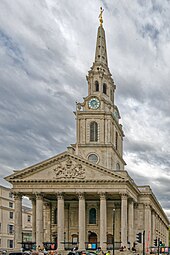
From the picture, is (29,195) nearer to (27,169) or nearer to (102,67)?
(27,169)

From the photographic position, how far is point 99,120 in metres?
95.5

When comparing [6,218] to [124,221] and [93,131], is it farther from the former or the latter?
[124,221]

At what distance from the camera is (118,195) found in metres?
80.7

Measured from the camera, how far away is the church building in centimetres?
7694

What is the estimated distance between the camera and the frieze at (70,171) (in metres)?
77.8

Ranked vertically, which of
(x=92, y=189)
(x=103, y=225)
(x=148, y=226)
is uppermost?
(x=92, y=189)

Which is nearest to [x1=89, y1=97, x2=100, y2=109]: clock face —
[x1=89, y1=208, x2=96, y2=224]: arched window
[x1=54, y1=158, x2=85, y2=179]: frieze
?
[x1=89, y1=208, x2=96, y2=224]: arched window

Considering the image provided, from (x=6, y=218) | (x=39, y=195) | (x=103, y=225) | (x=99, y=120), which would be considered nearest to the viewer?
(x=103, y=225)

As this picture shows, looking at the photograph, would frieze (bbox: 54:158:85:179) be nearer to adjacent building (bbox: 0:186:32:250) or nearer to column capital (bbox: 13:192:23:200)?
column capital (bbox: 13:192:23:200)

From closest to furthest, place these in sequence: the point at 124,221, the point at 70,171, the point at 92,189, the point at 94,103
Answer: the point at 124,221
the point at 92,189
the point at 70,171
the point at 94,103

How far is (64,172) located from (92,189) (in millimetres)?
5162

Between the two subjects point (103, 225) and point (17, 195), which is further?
point (17, 195)

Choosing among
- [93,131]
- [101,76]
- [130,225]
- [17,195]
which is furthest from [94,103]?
[17,195]

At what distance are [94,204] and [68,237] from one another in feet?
24.2
